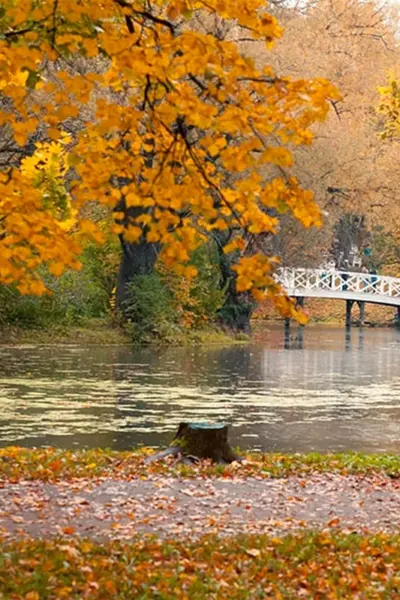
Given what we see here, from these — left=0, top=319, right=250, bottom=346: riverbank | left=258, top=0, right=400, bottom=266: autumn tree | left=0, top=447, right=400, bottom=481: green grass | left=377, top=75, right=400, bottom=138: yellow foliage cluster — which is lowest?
left=0, top=447, right=400, bottom=481: green grass

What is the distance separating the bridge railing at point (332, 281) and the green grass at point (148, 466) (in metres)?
29.0

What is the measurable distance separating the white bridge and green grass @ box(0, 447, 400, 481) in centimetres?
→ 3052

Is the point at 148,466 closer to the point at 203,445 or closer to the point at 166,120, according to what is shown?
the point at 203,445

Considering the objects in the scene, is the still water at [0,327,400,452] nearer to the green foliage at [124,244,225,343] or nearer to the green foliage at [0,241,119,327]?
the green foliage at [124,244,225,343]

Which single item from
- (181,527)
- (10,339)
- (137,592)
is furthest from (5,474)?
(10,339)

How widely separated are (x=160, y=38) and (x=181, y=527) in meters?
4.34

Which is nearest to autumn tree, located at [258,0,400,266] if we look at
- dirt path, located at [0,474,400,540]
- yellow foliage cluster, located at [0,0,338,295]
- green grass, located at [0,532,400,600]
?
dirt path, located at [0,474,400,540]

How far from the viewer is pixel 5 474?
443 inches

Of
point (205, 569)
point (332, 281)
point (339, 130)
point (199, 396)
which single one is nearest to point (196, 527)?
point (205, 569)

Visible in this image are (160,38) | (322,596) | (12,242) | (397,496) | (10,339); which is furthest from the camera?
(10,339)

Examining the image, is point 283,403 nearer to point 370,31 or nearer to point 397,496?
point 397,496

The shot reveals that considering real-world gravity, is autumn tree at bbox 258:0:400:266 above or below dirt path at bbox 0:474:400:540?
above

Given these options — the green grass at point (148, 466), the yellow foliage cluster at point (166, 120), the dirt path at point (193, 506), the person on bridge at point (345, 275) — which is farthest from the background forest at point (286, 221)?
the yellow foliage cluster at point (166, 120)

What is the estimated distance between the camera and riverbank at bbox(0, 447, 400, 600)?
7062 millimetres
